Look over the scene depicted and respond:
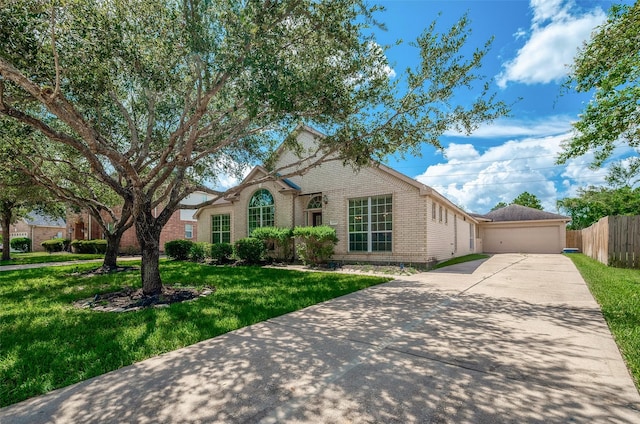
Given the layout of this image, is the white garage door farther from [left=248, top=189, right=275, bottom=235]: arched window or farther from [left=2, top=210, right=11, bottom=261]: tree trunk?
[left=2, top=210, right=11, bottom=261]: tree trunk

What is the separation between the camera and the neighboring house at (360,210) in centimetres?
1257

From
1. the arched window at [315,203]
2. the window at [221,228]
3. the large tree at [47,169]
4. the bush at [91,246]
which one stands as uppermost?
the large tree at [47,169]

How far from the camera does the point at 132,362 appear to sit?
3.72m

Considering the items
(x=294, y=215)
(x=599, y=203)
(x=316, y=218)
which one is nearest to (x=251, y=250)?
(x=294, y=215)

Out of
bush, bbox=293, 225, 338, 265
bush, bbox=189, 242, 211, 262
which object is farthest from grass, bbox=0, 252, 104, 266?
bush, bbox=293, 225, 338, 265

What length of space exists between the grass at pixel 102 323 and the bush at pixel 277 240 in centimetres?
486

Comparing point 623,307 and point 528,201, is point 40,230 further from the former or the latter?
point 528,201

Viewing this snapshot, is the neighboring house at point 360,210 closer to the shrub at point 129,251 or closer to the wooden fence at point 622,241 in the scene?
the wooden fence at point 622,241

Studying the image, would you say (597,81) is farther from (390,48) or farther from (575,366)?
(575,366)

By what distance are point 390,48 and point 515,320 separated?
634cm

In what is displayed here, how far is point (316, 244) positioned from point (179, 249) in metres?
9.42

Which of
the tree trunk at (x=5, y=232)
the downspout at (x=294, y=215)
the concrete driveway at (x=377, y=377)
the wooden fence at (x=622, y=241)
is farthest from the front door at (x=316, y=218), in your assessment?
the tree trunk at (x=5, y=232)

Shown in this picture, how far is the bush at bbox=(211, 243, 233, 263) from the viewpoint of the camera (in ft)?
52.8

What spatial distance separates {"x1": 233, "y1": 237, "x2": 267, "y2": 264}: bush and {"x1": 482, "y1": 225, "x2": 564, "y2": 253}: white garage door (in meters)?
21.5
